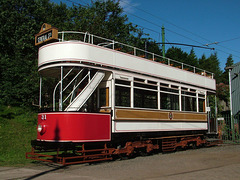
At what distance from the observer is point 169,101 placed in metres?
12.5

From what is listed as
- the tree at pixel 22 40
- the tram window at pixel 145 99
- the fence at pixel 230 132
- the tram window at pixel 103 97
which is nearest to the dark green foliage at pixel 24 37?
the tree at pixel 22 40

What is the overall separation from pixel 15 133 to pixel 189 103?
9.25 metres

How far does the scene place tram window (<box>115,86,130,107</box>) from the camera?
10008 millimetres

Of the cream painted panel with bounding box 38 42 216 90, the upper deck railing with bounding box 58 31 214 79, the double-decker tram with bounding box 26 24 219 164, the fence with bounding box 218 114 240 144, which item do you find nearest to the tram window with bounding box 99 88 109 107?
the double-decker tram with bounding box 26 24 219 164

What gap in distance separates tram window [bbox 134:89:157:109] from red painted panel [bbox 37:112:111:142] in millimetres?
2047

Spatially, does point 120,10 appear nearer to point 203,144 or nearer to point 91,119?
point 203,144

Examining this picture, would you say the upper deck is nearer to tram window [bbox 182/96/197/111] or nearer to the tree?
tram window [bbox 182/96/197/111]

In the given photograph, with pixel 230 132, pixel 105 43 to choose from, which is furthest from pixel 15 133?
pixel 230 132

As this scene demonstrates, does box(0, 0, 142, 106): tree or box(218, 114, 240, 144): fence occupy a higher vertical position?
box(0, 0, 142, 106): tree

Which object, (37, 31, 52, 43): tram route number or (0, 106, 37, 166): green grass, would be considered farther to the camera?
(0, 106, 37, 166): green grass

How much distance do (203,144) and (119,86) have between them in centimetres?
748

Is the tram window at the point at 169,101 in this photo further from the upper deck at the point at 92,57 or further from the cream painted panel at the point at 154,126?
the upper deck at the point at 92,57

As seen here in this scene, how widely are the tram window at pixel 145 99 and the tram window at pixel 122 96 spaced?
0.40 meters

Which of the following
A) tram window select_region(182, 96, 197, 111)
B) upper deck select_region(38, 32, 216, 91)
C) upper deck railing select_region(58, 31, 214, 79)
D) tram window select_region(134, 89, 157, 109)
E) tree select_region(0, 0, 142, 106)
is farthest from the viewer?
tree select_region(0, 0, 142, 106)
